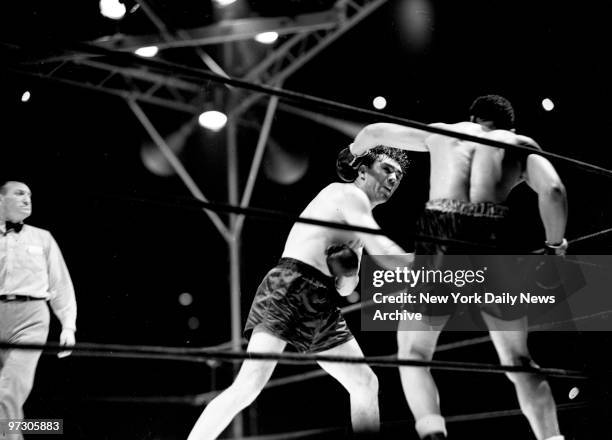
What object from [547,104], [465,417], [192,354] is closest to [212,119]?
[547,104]

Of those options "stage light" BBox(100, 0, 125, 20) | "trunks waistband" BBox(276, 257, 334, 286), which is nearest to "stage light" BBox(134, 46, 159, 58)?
"stage light" BBox(100, 0, 125, 20)

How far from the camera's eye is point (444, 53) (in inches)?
179

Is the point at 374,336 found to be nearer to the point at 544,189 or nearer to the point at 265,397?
the point at 265,397

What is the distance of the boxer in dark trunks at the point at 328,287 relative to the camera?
2322 mm

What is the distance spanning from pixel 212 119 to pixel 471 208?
13.6 ft

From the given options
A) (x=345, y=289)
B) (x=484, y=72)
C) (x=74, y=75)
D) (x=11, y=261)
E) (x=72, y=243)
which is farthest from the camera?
(x=74, y=75)

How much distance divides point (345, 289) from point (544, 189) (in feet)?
2.41

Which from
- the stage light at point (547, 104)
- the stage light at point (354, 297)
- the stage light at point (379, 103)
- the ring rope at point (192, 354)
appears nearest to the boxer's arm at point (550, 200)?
the ring rope at point (192, 354)

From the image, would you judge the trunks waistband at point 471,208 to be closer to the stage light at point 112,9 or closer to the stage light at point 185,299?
the stage light at point 185,299

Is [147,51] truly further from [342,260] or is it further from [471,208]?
[471,208]

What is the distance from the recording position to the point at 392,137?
225cm

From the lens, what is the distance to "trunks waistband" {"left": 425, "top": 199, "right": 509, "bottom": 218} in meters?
2.15

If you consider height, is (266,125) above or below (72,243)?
above

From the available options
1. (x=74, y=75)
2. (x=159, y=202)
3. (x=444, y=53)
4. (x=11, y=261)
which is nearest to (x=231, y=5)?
(x=74, y=75)
